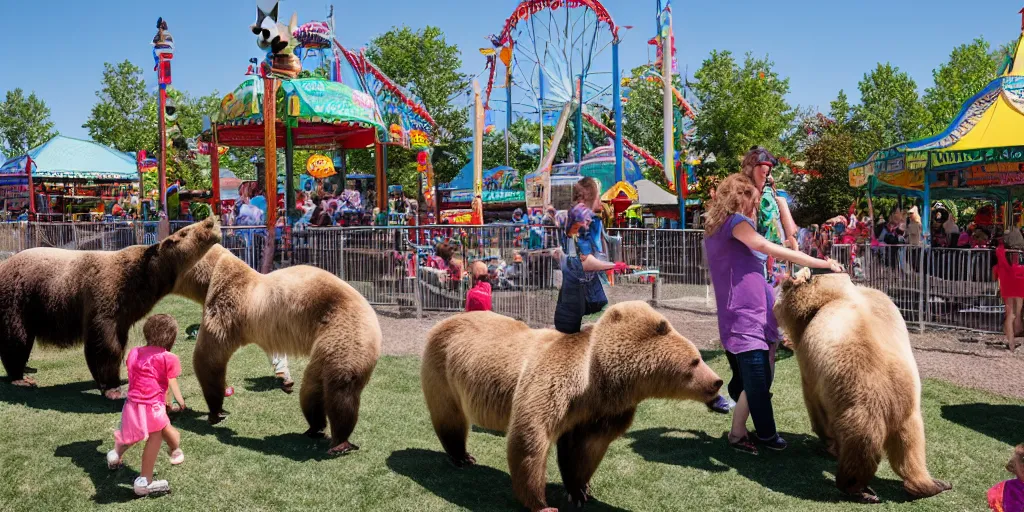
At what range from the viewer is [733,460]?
4.93 meters

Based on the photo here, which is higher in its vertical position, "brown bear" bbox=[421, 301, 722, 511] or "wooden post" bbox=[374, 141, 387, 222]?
"wooden post" bbox=[374, 141, 387, 222]

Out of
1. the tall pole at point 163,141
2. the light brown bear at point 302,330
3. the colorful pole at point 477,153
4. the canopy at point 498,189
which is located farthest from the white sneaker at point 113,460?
the canopy at point 498,189

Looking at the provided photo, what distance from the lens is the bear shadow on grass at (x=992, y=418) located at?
5477mm

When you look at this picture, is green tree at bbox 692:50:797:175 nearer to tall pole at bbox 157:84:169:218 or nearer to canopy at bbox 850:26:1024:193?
canopy at bbox 850:26:1024:193

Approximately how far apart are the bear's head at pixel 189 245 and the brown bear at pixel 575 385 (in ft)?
9.49

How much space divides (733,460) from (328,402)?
9.24 feet

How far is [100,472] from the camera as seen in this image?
4617 millimetres

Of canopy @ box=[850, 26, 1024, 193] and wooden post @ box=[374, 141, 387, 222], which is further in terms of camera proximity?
wooden post @ box=[374, 141, 387, 222]

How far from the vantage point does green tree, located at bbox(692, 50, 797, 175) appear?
98.9 ft

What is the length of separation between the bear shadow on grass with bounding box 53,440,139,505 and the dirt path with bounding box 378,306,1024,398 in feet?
10.1

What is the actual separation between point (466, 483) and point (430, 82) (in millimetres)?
39097

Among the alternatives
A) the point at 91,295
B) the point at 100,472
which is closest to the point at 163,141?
the point at 91,295

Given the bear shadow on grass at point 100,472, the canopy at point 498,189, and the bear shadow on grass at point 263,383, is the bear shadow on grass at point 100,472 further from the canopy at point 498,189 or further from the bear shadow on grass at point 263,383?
the canopy at point 498,189

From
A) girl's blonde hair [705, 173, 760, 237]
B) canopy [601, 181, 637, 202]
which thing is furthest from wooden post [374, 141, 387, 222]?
girl's blonde hair [705, 173, 760, 237]
